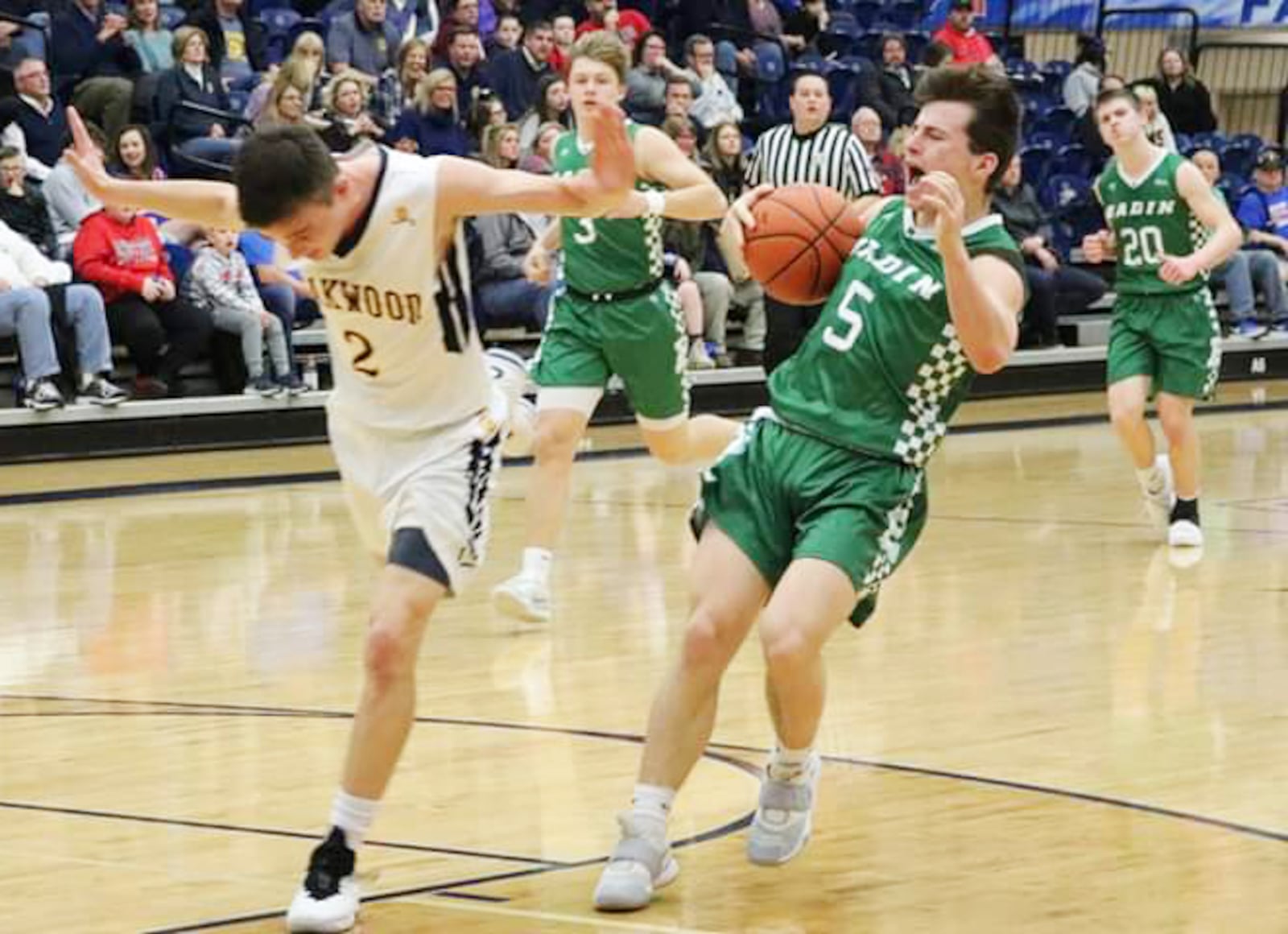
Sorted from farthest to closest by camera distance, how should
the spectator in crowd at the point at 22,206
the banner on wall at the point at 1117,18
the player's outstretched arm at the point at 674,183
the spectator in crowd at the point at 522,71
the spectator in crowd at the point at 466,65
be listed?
the banner on wall at the point at 1117,18, the spectator in crowd at the point at 522,71, the spectator in crowd at the point at 466,65, the spectator in crowd at the point at 22,206, the player's outstretched arm at the point at 674,183

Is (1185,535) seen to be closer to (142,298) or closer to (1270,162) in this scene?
(142,298)

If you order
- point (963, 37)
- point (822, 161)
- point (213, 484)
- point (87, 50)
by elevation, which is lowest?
point (213, 484)

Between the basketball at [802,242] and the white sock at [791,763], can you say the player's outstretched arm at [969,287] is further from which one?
the white sock at [791,763]

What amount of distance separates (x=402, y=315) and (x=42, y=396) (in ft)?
29.4

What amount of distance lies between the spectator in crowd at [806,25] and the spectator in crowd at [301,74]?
5.68 meters

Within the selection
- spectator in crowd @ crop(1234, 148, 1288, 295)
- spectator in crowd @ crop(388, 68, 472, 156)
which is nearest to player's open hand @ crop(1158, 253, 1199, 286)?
spectator in crowd @ crop(388, 68, 472, 156)

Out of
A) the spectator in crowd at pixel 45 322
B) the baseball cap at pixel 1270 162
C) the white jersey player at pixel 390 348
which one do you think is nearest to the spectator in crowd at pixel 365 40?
the spectator in crowd at pixel 45 322

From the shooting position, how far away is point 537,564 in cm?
874

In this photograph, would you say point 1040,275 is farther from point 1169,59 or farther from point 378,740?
point 378,740

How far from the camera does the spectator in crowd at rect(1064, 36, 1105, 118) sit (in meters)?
21.5

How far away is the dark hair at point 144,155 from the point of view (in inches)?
565

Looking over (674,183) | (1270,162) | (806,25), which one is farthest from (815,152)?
(1270,162)

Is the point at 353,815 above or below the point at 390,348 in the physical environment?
below

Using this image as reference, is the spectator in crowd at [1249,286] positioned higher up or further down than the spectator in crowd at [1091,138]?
further down
